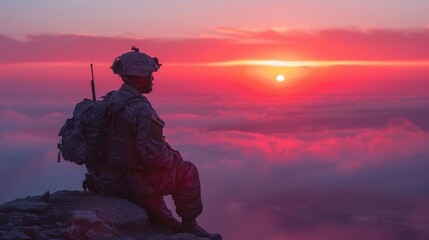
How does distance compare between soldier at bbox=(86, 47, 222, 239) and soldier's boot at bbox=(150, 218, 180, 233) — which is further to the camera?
soldier's boot at bbox=(150, 218, 180, 233)

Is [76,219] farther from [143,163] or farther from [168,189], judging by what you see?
[168,189]

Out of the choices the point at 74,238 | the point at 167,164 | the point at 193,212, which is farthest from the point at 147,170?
the point at 74,238

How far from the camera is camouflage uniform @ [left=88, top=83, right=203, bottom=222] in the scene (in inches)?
488

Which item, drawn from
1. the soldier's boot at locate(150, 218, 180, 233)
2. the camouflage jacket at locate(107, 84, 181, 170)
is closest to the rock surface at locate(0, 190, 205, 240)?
the soldier's boot at locate(150, 218, 180, 233)

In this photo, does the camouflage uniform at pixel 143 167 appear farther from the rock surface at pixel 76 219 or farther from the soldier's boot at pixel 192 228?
the rock surface at pixel 76 219

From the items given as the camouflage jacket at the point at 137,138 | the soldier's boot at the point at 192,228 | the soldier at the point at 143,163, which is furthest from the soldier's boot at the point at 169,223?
the camouflage jacket at the point at 137,138

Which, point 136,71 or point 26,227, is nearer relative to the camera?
point 26,227

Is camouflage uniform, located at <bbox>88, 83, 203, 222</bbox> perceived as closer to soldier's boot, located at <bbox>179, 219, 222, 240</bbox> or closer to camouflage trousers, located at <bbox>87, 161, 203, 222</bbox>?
camouflage trousers, located at <bbox>87, 161, 203, 222</bbox>

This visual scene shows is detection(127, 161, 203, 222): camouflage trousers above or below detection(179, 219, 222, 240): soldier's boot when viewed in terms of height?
above

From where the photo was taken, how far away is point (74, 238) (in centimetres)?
1116

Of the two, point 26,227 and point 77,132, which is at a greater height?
point 77,132

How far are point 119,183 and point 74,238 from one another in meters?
1.98

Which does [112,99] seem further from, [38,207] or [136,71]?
[38,207]

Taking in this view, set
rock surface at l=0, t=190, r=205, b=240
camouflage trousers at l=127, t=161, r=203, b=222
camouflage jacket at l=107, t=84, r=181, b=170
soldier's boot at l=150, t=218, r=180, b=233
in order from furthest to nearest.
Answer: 1. soldier's boot at l=150, t=218, r=180, b=233
2. camouflage trousers at l=127, t=161, r=203, b=222
3. camouflage jacket at l=107, t=84, r=181, b=170
4. rock surface at l=0, t=190, r=205, b=240
